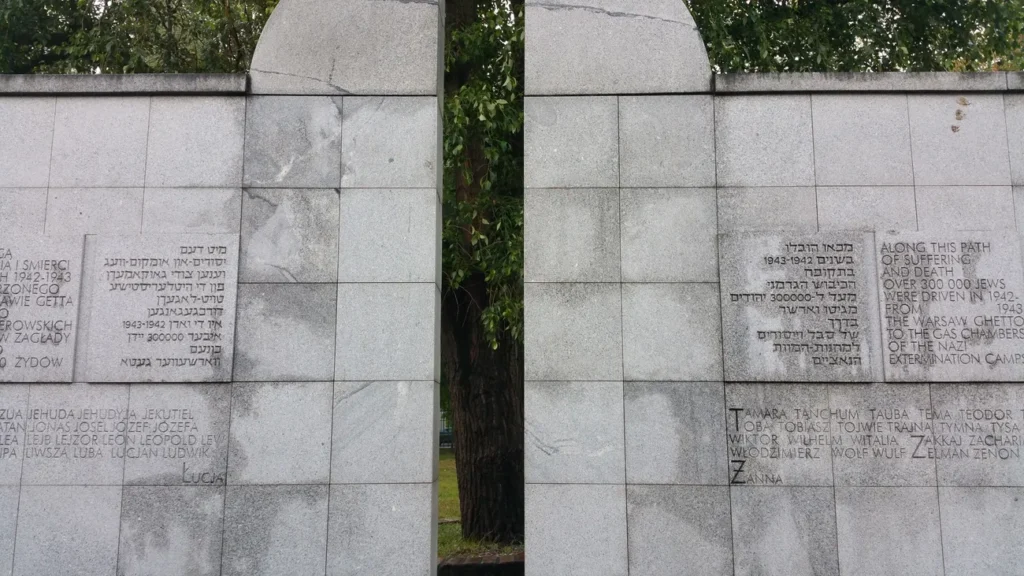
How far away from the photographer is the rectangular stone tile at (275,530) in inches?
293

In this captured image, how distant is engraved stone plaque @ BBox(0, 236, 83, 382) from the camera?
307 inches

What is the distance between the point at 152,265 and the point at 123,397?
1.26 m

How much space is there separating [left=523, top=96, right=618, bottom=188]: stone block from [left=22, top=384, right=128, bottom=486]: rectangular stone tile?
14.6 feet

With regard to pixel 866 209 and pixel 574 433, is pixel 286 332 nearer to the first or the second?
pixel 574 433

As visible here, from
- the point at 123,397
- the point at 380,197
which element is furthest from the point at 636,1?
the point at 123,397

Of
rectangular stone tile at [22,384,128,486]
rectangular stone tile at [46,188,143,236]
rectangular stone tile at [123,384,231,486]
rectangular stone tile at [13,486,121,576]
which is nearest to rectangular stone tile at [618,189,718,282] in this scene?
rectangular stone tile at [123,384,231,486]

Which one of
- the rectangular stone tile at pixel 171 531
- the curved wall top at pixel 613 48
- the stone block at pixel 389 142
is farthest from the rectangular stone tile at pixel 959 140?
the rectangular stone tile at pixel 171 531

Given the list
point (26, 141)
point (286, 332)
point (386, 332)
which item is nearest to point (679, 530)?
point (386, 332)

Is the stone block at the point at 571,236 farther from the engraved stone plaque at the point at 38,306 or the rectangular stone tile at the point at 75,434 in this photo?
the engraved stone plaque at the point at 38,306

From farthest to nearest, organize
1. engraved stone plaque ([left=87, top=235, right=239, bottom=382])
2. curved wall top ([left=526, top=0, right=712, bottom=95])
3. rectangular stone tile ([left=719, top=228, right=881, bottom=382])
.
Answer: curved wall top ([left=526, top=0, right=712, bottom=95])
engraved stone plaque ([left=87, top=235, right=239, bottom=382])
rectangular stone tile ([left=719, top=228, right=881, bottom=382])

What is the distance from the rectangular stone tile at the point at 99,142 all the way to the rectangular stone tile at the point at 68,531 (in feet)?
9.66

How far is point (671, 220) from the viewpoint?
796 centimetres

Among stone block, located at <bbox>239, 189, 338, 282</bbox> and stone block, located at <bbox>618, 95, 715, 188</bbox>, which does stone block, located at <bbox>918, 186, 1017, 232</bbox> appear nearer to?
stone block, located at <bbox>618, 95, 715, 188</bbox>

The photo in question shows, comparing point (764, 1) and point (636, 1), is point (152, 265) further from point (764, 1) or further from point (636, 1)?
point (764, 1)
